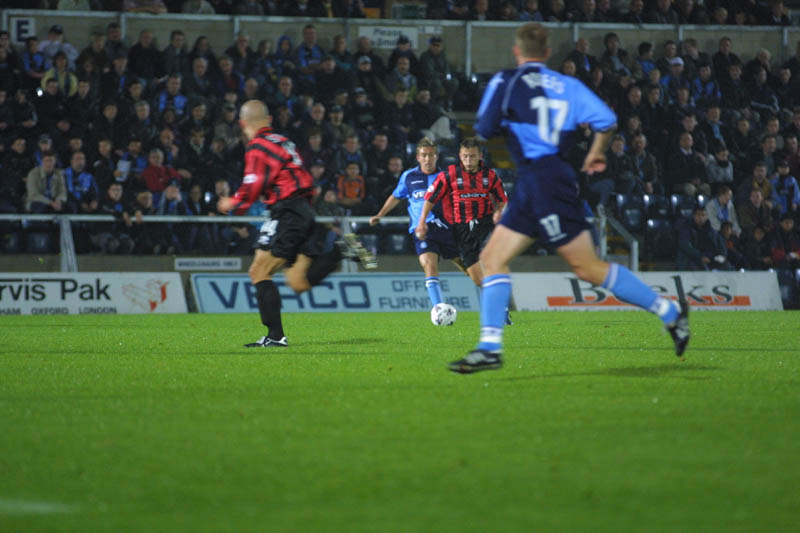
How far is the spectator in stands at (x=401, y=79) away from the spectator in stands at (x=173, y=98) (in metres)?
4.36

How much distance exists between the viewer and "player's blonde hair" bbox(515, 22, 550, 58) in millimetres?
7312

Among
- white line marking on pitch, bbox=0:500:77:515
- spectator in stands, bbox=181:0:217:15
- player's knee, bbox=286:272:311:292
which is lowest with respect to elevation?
player's knee, bbox=286:272:311:292

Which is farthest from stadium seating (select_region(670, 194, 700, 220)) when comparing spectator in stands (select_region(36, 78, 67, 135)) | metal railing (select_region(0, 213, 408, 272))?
spectator in stands (select_region(36, 78, 67, 135))

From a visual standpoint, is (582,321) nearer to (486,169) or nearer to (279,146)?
(486,169)

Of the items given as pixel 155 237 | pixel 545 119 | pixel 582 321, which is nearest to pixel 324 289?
pixel 155 237

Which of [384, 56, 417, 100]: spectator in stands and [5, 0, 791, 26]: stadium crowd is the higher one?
[5, 0, 791, 26]: stadium crowd

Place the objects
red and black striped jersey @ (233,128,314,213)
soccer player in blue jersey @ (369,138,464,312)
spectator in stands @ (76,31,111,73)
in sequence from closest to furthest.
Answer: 1. red and black striped jersey @ (233,128,314,213)
2. soccer player in blue jersey @ (369,138,464,312)
3. spectator in stands @ (76,31,111,73)

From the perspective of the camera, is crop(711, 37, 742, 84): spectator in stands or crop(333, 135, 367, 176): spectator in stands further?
crop(711, 37, 742, 84): spectator in stands

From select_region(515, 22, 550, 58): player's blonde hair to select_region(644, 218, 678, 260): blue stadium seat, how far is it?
14256 millimetres

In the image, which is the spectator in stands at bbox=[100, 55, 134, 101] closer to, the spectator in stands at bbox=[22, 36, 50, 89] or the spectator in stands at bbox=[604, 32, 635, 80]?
the spectator in stands at bbox=[22, 36, 50, 89]

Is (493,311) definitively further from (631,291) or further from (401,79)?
(401,79)

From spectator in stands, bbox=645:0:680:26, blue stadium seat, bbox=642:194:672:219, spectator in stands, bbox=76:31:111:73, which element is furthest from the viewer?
spectator in stands, bbox=645:0:680:26

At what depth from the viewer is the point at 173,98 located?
20.1m

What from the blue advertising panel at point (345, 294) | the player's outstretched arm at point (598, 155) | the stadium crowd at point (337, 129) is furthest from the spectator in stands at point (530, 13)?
the player's outstretched arm at point (598, 155)
